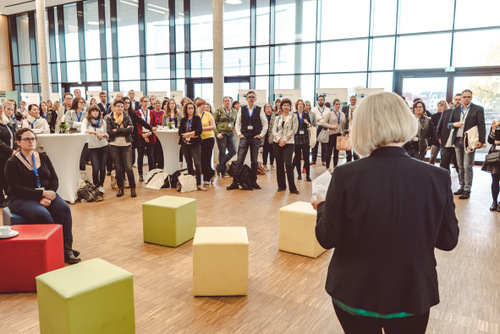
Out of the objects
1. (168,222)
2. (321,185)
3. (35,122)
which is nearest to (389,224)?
(321,185)

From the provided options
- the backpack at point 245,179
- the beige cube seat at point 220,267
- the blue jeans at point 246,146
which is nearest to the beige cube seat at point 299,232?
the beige cube seat at point 220,267

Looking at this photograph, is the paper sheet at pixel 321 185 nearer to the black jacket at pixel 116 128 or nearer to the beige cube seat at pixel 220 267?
the beige cube seat at pixel 220 267

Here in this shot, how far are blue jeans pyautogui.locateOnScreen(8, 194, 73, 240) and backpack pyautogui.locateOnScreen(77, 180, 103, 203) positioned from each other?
7.97 ft

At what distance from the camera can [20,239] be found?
2.97 metres

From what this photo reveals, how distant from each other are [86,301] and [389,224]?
5.81 ft

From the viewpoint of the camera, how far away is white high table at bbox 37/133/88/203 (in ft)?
18.6

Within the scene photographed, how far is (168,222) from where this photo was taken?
4027mm

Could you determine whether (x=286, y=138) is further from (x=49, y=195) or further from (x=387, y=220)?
(x=387, y=220)

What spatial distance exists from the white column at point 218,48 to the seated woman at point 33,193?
7.12m

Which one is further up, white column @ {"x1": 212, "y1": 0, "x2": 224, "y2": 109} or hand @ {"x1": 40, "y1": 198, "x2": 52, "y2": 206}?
white column @ {"x1": 212, "y1": 0, "x2": 224, "y2": 109}

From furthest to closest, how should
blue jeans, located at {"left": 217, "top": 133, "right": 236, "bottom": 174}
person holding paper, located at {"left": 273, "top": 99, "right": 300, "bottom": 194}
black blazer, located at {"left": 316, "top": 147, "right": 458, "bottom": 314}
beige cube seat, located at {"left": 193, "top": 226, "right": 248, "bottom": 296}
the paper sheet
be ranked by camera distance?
blue jeans, located at {"left": 217, "top": 133, "right": 236, "bottom": 174}, person holding paper, located at {"left": 273, "top": 99, "right": 300, "bottom": 194}, beige cube seat, located at {"left": 193, "top": 226, "right": 248, "bottom": 296}, the paper sheet, black blazer, located at {"left": 316, "top": 147, "right": 458, "bottom": 314}

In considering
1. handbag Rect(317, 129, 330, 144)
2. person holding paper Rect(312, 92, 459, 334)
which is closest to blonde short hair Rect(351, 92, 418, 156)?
person holding paper Rect(312, 92, 459, 334)

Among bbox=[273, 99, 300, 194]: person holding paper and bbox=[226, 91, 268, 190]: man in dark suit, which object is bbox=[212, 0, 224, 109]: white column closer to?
bbox=[226, 91, 268, 190]: man in dark suit

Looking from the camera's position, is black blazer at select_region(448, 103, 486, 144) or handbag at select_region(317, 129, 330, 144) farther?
handbag at select_region(317, 129, 330, 144)
